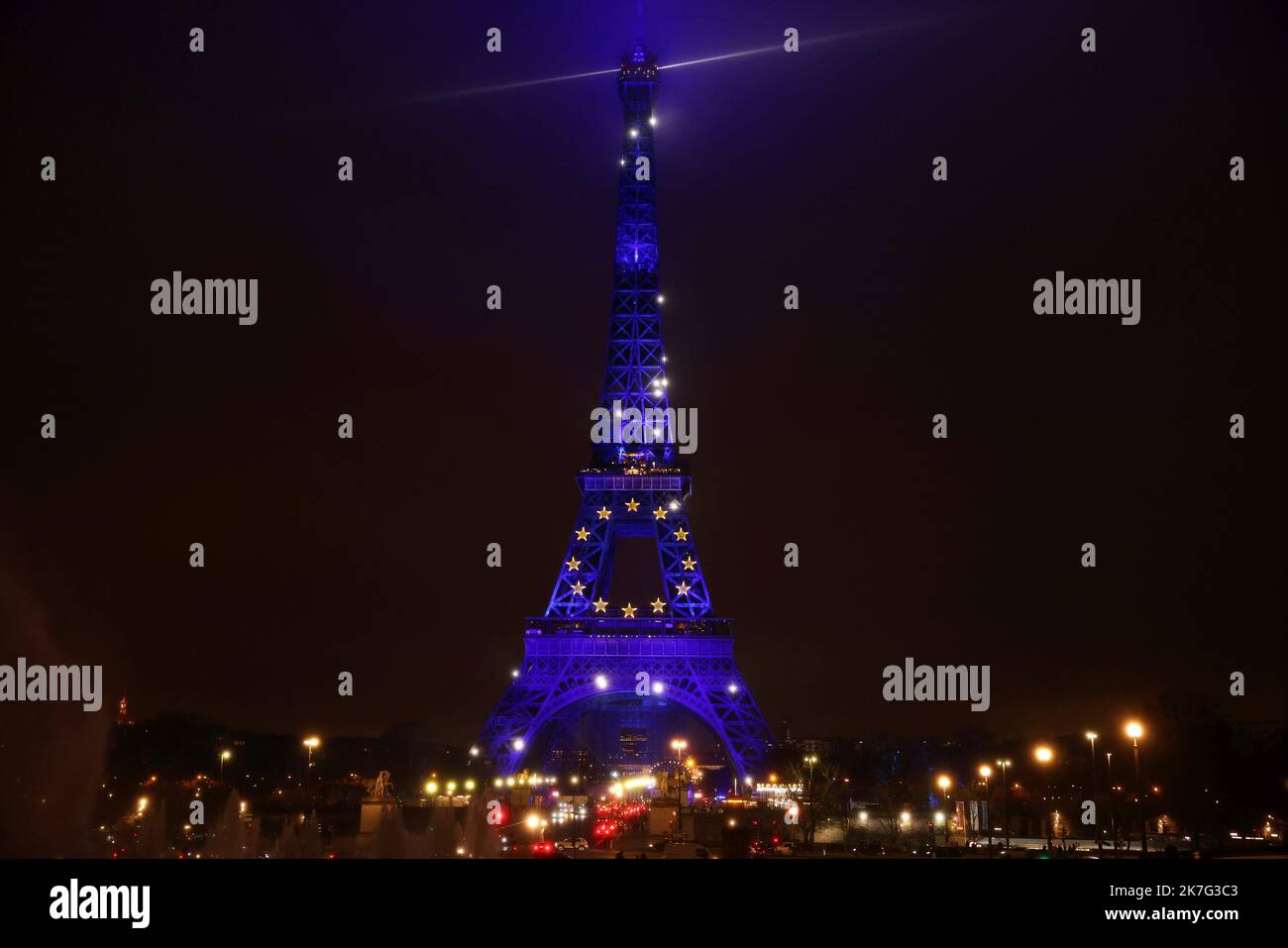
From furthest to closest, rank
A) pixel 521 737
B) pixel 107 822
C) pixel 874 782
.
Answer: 1. pixel 874 782
2. pixel 521 737
3. pixel 107 822
